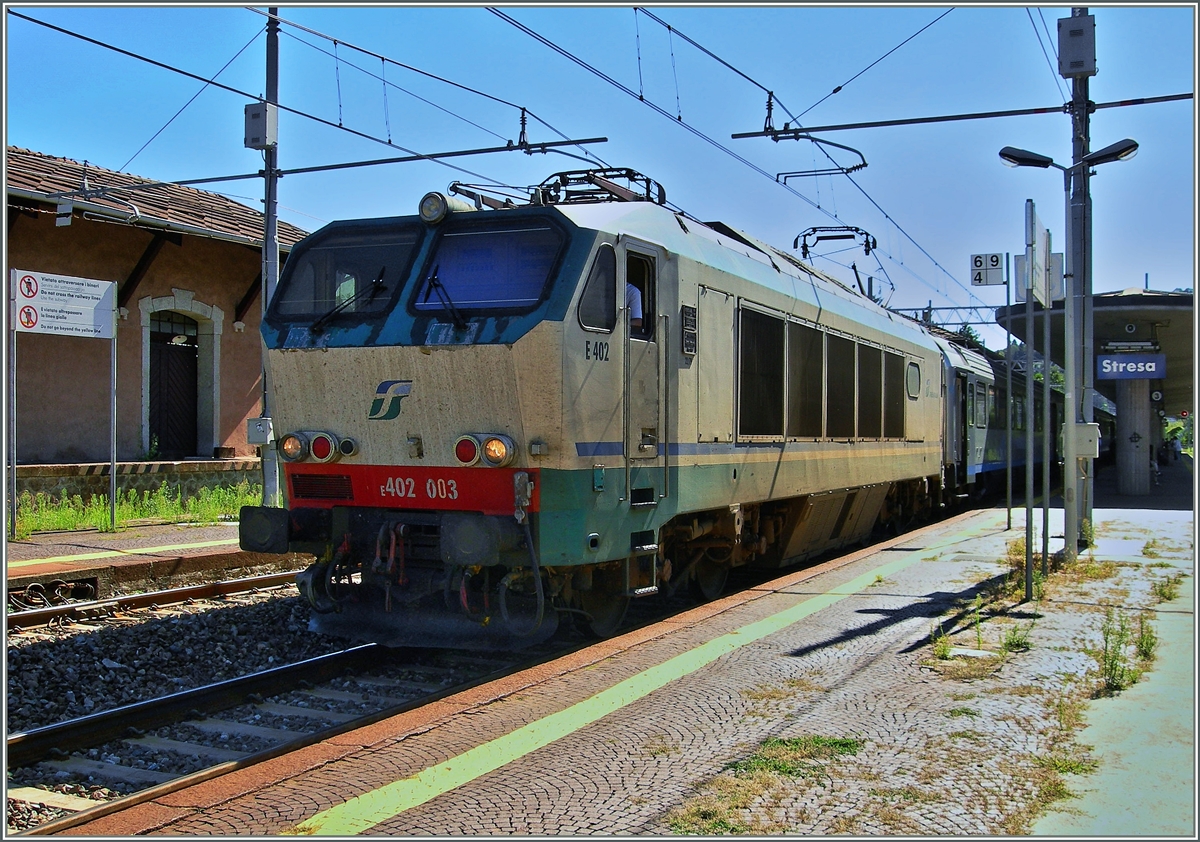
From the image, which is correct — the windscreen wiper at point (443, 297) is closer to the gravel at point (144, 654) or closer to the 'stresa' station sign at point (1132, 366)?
the gravel at point (144, 654)

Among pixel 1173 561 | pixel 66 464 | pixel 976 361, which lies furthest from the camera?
pixel 976 361

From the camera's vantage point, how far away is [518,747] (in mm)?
5496

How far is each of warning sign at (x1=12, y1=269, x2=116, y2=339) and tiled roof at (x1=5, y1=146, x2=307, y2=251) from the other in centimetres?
191

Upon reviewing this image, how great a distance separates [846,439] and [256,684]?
793 cm

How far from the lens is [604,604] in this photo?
8289 millimetres

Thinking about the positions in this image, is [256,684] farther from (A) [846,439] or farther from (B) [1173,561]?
(B) [1173,561]

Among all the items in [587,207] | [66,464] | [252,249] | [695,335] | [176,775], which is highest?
[252,249]

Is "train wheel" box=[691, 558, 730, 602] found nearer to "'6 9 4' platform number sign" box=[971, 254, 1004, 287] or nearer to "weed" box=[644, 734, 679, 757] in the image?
"weed" box=[644, 734, 679, 757]

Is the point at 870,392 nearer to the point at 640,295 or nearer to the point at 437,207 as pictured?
the point at 640,295

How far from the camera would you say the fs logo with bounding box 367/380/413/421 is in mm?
7520

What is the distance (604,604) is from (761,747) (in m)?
3.02

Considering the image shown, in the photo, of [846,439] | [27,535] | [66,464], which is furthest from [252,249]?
[846,439]

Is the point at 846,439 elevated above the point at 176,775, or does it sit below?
above

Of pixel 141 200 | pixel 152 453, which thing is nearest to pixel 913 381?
pixel 152 453
